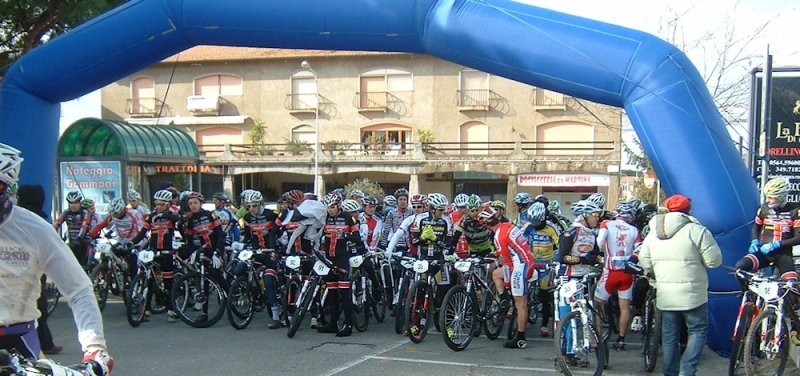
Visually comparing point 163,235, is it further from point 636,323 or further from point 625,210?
point 636,323

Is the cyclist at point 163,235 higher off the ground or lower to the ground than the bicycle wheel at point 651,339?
higher

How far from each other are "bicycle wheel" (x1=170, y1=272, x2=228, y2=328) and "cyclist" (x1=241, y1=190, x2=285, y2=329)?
39cm

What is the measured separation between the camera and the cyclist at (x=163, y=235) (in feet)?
33.8

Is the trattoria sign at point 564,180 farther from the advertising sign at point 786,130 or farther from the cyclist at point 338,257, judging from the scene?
the cyclist at point 338,257

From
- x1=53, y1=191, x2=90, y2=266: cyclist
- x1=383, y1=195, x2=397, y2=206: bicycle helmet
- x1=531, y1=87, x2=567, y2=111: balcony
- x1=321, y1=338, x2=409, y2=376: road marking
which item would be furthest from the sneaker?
x1=531, y1=87, x2=567, y2=111: balcony

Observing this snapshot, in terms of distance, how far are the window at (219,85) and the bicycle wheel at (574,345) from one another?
4037 cm

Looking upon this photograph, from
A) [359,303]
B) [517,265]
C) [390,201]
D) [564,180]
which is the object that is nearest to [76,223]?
[359,303]

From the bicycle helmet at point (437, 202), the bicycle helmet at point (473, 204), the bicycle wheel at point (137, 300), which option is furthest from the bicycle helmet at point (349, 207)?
the bicycle wheel at point (137, 300)

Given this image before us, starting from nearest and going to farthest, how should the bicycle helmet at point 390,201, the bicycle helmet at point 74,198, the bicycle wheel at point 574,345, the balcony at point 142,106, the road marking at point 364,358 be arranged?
the bicycle wheel at point 574,345
the road marking at point 364,358
the bicycle helmet at point 74,198
the bicycle helmet at point 390,201
the balcony at point 142,106

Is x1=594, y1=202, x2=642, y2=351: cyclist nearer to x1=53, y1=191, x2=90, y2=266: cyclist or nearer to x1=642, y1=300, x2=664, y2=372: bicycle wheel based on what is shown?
x1=642, y1=300, x2=664, y2=372: bicycle wheel

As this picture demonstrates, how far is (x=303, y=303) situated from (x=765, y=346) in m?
5.32

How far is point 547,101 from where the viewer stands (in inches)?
1623

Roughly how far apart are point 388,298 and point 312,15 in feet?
14.4

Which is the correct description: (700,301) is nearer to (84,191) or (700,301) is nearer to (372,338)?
(372,338)
